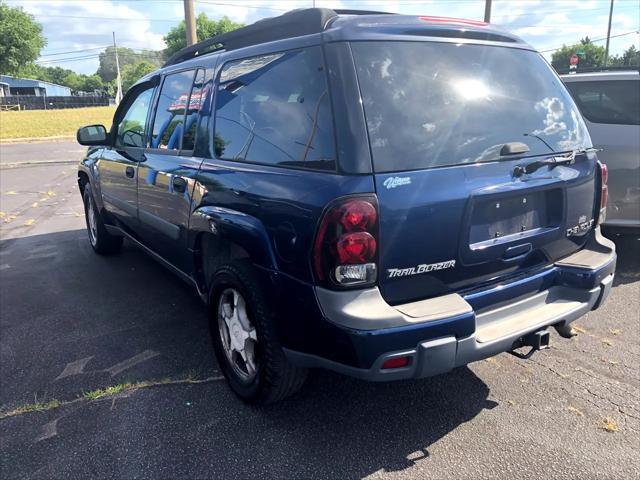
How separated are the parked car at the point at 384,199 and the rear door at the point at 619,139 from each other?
221 cm

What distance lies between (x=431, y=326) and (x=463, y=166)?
75 centimetres

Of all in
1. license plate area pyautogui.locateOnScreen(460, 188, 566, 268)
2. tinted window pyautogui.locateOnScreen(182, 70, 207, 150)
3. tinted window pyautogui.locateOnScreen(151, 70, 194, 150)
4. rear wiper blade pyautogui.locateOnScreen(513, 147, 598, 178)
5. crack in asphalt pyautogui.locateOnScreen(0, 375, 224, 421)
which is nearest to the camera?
license plate area pyautogui.locateOnScreen(460, 188, 566, 268)

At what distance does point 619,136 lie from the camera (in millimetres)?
5129

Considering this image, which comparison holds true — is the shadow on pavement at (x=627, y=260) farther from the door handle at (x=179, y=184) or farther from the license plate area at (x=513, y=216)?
the door handle at (x=179, y=184)

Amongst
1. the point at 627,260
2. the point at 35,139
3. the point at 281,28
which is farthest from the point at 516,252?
the point at 35,139

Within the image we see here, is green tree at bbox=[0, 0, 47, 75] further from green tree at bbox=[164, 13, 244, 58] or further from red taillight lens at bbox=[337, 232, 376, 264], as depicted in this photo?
red taillight lens at bbox=[337, 232, 376, 264]

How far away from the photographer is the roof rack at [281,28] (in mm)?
2588

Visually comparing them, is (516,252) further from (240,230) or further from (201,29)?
(201,29)

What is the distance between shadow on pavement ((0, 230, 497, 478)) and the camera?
2576mm

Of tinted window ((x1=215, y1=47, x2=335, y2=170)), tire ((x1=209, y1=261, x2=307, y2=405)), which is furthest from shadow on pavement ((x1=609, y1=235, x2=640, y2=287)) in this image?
tinted window ((x1=215, y1=47, x2=335, y2=170))

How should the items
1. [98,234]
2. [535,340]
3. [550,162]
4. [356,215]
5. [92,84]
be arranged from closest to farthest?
[356,215]
[535,340]
[550,162]
[98,234]
[92,84]

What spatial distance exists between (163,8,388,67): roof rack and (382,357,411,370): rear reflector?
5.01 feet

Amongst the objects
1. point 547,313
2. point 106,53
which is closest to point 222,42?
point 547,313

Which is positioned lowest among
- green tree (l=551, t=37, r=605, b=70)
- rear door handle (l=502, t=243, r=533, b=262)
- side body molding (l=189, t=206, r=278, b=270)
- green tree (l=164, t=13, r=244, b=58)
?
rear door handle (l=502, t=243, r=533, b=262)
